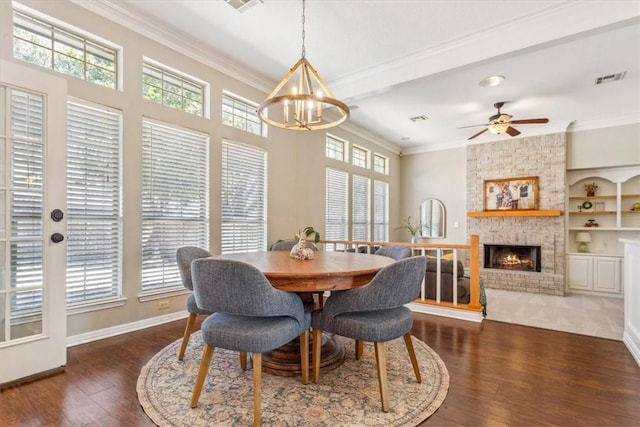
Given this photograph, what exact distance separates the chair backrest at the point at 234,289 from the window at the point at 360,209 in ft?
16.2

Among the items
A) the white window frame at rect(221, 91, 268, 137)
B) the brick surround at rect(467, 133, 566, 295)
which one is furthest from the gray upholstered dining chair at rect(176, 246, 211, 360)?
the brick surround at rect(467, 133, 566, 295)

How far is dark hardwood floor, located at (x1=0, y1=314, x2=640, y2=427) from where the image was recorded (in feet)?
5.95

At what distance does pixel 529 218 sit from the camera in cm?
625

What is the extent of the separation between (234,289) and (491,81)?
4415mm

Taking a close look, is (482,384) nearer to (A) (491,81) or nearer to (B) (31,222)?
(B) (31,222)

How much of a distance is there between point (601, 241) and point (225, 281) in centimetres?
724

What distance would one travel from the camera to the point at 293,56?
397cm

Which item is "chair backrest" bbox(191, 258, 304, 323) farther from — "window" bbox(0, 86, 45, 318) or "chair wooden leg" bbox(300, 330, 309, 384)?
"window" bbox(0, 86, 45, 318)

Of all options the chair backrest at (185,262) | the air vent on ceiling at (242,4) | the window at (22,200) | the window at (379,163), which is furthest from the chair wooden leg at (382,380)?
the window at (379,163)

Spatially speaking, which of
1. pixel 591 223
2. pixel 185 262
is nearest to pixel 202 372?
pixel 185 262

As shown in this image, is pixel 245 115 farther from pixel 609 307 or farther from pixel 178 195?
pixel 609 307

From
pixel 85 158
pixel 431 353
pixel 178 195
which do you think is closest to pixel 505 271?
pixel 431 353

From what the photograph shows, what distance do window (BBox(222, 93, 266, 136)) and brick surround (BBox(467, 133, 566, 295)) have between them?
4.91 m

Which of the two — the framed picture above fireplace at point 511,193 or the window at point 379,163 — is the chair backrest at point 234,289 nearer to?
the window at point 379,163
